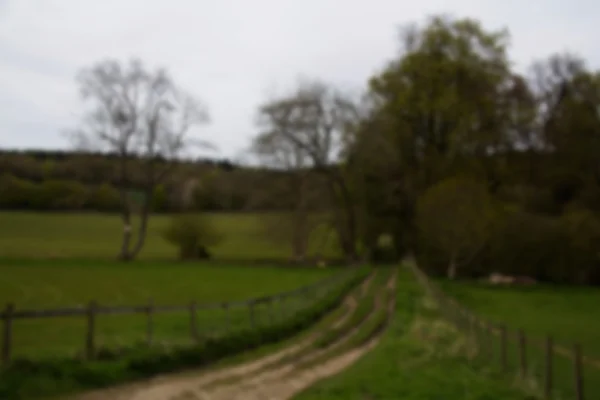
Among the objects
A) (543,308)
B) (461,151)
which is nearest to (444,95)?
(461,151)

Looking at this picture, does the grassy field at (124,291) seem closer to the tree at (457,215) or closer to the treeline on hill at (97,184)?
the treeline on hill at (97,184)

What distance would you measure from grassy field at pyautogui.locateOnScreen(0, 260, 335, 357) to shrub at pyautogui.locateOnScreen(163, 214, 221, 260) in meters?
6.98

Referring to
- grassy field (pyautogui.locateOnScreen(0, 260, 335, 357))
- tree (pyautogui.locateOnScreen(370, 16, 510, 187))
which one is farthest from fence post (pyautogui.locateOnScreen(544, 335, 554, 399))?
tree (pyautogui.locateOnScreen(370, 16, 510, 187))

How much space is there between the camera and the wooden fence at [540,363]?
12.1 meters

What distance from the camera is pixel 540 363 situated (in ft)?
58.7

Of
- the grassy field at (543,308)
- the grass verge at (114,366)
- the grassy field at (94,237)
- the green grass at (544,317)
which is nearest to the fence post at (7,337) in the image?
the grass verge at (114,366)

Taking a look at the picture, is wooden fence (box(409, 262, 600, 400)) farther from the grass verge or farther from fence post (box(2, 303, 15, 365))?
fence post (box(2, 303, 15, 365))

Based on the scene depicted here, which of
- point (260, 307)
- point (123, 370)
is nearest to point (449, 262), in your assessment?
point (260, 307)

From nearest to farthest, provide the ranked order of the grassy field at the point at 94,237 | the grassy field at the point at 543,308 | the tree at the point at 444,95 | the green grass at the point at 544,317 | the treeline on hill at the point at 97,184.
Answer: the green grass at the point at 544,317
the grassy field at the point at 543,308
the treeline on hill at the point at 97,184
the grassy field at the point at 94,237
the tree at the point at 444,95

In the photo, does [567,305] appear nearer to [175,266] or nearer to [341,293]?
[341,293]

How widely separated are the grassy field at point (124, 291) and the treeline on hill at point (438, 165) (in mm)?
8082

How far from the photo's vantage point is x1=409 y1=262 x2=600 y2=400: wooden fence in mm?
12125

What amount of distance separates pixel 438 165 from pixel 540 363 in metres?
42.8

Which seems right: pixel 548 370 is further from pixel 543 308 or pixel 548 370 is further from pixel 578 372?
pixel 543 308
